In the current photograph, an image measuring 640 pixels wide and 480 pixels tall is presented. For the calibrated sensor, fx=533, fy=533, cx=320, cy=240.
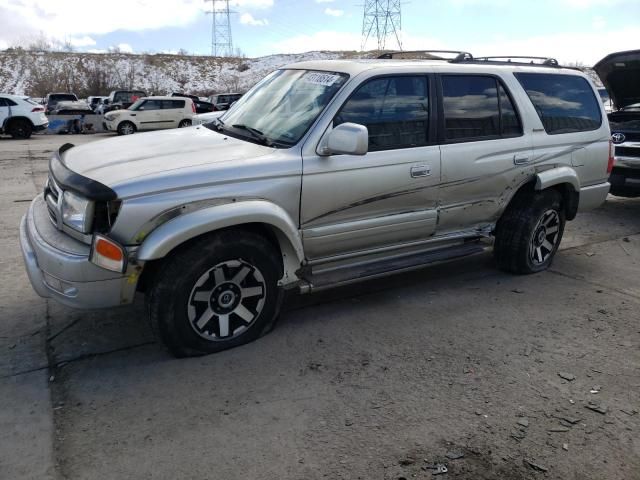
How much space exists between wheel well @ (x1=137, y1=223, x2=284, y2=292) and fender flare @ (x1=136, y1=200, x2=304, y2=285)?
4 centimetres

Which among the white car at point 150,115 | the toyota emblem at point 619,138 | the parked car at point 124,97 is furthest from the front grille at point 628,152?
the parked car at point 124,97

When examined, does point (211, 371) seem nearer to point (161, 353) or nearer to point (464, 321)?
point (161, 353)

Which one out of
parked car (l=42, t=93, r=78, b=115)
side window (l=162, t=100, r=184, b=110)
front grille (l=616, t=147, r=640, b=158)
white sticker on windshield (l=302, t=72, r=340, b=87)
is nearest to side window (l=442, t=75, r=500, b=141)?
white sticker on windshield (l=302, t=72, r=340, b=87)

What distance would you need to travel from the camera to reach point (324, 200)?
367 centimetres

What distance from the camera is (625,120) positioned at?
8078mm

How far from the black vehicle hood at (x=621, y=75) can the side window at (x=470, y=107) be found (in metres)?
3.99

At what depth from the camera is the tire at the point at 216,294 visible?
3.24 meters

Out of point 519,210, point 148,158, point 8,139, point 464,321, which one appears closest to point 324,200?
point 148,158

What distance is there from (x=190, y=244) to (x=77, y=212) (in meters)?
0.68

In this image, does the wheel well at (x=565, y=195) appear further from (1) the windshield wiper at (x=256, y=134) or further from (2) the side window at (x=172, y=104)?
(2) the side window at (x=172, y=104)

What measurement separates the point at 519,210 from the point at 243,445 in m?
3.38

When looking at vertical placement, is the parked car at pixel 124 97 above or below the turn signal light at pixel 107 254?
above

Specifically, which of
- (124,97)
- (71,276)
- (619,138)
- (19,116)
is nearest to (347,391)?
(71,276)

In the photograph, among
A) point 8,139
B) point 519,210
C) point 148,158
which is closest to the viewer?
point 148,158
